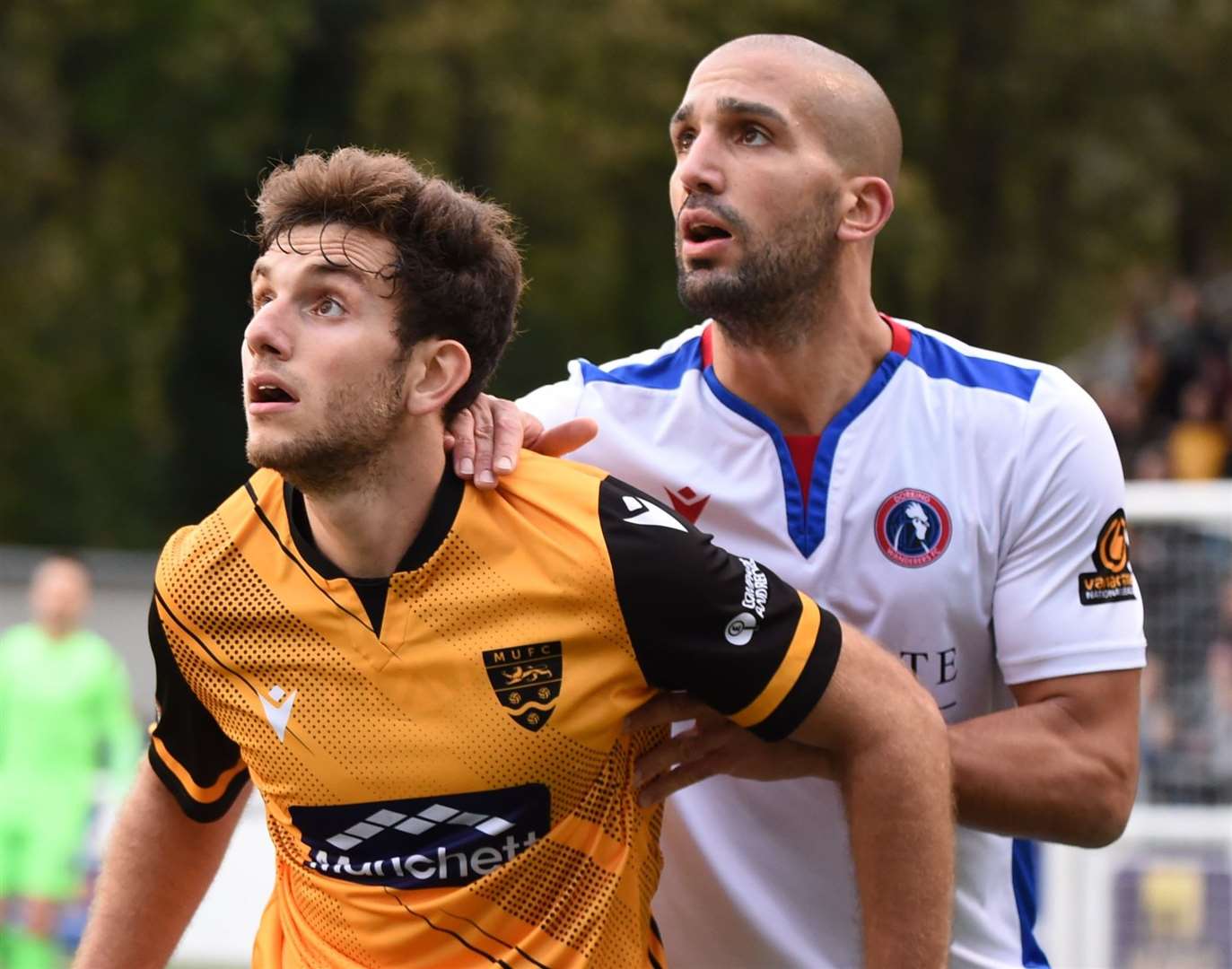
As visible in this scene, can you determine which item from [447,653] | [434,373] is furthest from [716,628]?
[434,373]

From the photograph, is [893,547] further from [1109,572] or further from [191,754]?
[191,754]

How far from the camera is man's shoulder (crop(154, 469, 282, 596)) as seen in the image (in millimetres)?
3771

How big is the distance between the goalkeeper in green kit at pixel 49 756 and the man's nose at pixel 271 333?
831 cm

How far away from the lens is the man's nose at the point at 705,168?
4.19m

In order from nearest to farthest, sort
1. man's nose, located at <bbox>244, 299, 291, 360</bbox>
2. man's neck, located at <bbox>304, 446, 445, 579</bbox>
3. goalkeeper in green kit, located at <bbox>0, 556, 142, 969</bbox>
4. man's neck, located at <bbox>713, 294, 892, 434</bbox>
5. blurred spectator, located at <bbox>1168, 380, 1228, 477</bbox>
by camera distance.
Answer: man's nose, located at <bbox>244, 299, 291, 360</bbox>
man's neck, located at <bbox>304, 446, 445, 579</bbox>
man's neck, located at <bbox>713, 294, 892, 434</bbox>
goalkeeper in green kit, located at <bbox>0, 556, 142, 969</bbox>
blurred spectator, located at <bbox>1168, 380, 1228, 477</bbox>

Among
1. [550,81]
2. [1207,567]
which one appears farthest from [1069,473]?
[550,81]

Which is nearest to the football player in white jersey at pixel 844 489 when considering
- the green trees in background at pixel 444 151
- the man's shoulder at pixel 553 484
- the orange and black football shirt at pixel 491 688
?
the man's shoulder at pixel 553 484

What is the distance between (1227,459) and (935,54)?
1107 centimetres

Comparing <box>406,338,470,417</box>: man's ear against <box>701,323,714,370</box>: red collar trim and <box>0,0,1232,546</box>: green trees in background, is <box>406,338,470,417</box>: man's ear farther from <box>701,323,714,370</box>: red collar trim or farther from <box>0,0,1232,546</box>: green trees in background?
<box>0,0,1232,546</box>: green trees in background

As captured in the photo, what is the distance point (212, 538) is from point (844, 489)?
1279 millimetres

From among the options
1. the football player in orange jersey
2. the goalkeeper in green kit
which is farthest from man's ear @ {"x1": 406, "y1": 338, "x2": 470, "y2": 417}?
the goalkeeper in green kit

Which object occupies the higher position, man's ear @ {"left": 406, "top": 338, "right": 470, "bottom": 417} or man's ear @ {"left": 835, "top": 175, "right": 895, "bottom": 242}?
man's ear @ {"left": 835, "top": 175, "right": 895, "bottom": 242}

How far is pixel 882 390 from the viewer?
434 cm

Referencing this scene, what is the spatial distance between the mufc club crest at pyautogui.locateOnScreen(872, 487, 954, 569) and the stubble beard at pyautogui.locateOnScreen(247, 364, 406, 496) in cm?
109
